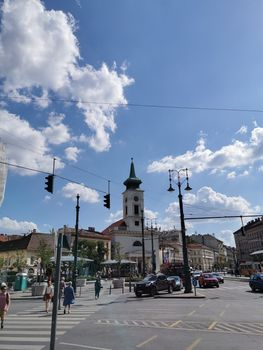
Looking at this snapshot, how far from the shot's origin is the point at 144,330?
1196cm

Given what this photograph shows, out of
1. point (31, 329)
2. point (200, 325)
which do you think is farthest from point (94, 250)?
point (200, 325)

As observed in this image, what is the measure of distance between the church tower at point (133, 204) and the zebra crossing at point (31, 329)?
8608 cm

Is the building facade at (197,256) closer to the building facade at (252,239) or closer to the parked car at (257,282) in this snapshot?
the building facade at (252,239)

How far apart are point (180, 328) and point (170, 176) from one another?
20239 mm

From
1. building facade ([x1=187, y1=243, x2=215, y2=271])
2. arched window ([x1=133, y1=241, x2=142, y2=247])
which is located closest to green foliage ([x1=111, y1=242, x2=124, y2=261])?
arched window ([x1=133, y1=241, x2=142, y2=247])

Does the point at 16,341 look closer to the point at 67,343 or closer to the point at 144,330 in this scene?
the point at 67,343

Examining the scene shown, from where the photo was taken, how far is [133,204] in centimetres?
10450

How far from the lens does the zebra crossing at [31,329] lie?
1003cm

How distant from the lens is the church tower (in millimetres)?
103938

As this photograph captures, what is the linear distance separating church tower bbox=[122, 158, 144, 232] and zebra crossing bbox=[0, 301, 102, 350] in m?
86.1

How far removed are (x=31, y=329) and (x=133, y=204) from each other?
9193cm

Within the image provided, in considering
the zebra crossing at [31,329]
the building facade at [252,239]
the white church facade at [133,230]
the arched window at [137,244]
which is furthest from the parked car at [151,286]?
the building facade at [252,239]

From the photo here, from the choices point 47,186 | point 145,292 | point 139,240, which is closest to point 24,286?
point 145,292

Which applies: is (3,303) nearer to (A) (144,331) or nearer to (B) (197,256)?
(A) (144,331)
